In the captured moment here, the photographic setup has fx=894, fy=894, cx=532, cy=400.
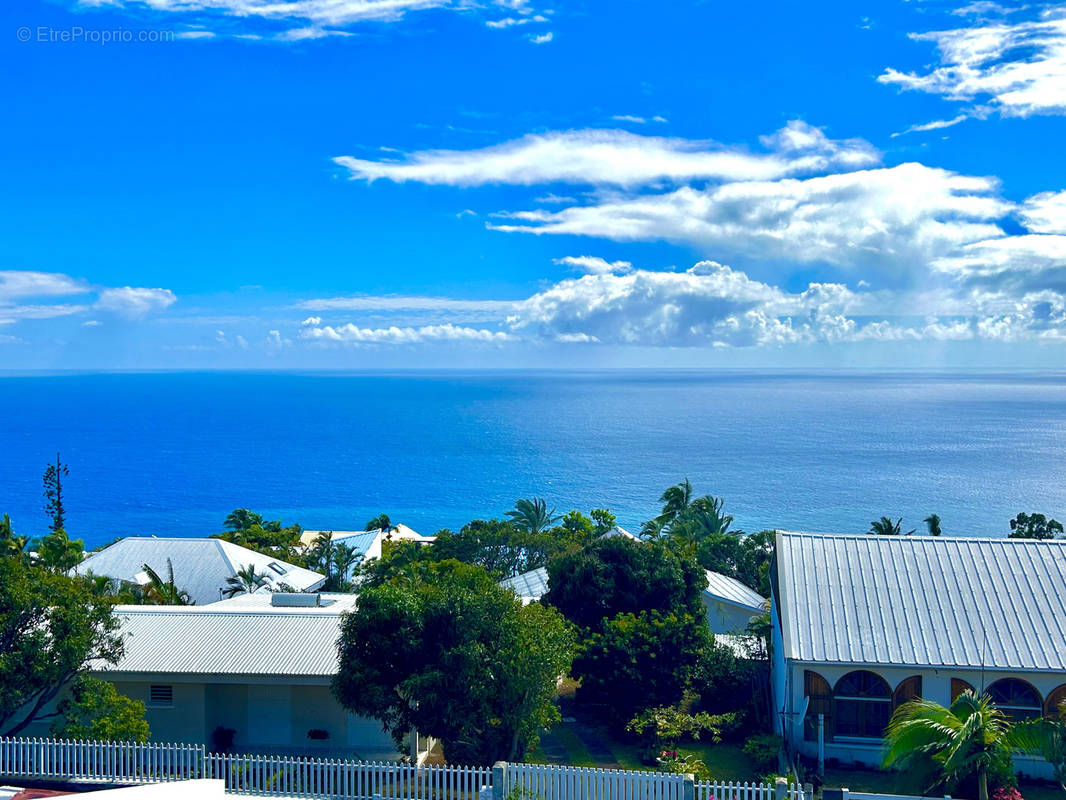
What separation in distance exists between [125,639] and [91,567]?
24.2 meters

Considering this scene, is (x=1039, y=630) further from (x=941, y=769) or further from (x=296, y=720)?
(x=296, y=720)

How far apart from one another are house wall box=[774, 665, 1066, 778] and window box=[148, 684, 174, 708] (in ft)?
52.6

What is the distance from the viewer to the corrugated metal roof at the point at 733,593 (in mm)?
37688

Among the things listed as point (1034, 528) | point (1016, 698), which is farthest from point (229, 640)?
point (1034, 528)

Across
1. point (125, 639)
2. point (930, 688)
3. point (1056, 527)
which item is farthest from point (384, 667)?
point (1056, 527)

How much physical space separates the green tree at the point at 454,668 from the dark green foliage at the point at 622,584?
376 inches

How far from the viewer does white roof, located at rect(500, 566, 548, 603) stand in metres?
39.1

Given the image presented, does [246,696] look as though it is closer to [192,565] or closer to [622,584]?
[622,584]

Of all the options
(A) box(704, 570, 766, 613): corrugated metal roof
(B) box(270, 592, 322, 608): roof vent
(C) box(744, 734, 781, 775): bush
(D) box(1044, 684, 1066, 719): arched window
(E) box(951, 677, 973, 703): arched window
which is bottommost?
(C) box(744, 734, 781, 775): bush

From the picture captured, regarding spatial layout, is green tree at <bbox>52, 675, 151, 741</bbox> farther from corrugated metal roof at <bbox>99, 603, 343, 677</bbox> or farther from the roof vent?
the roof vent

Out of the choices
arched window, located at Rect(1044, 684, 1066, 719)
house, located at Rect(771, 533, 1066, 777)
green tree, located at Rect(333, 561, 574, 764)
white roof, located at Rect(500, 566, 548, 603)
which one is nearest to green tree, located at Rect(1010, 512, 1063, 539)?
house, located at Rect(771, 533, 1066, 777)

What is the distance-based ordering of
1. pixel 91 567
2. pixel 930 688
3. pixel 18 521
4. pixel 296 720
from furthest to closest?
pixel 18 521 < pixel 91 567 < pixel 296 720 < pixel 930 688

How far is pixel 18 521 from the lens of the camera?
13012cm

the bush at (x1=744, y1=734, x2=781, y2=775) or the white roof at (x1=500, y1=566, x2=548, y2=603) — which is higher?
the white roof at (x1=500, y1=566, x2=548, y2=603)
